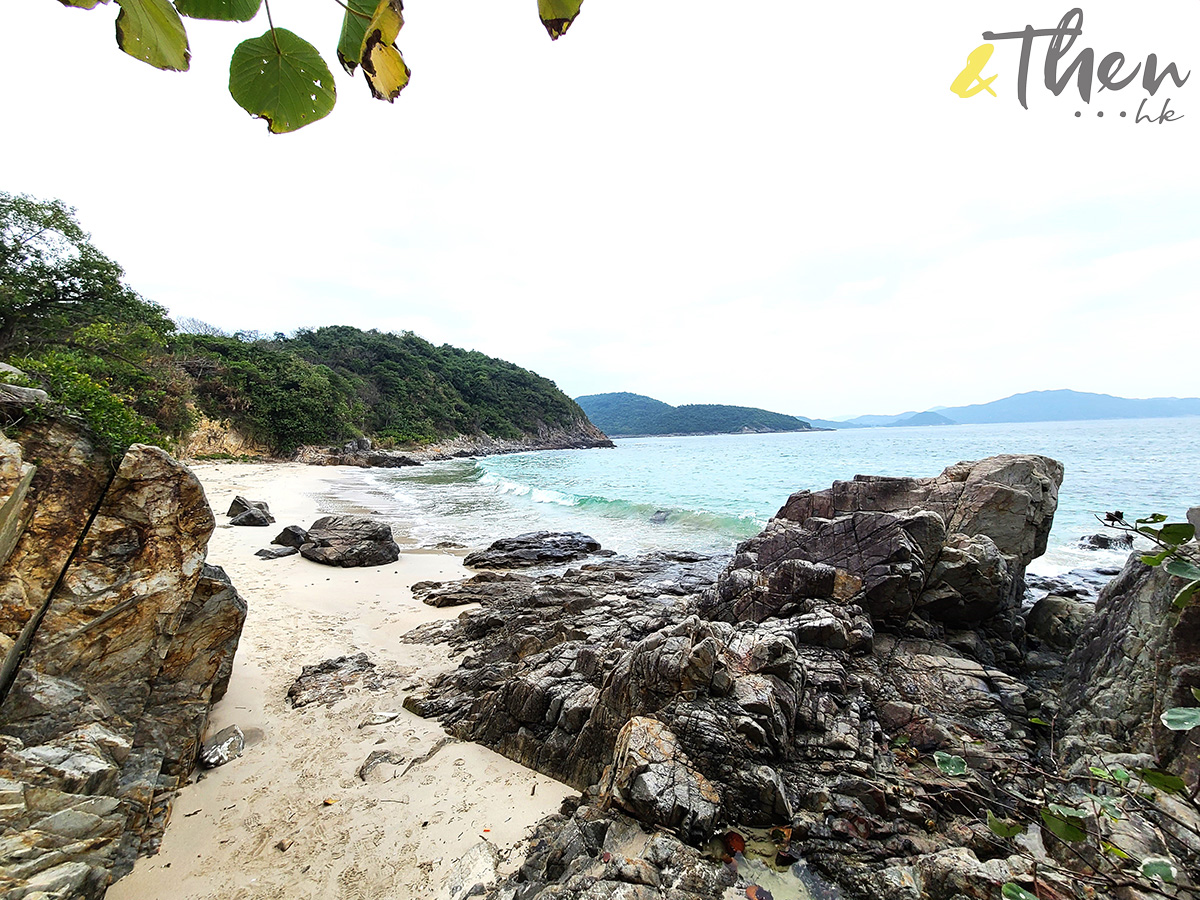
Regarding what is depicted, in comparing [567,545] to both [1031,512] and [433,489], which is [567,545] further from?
[433,489]

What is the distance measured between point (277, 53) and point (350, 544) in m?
12.3

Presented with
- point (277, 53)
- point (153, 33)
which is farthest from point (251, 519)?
point (277, 53)

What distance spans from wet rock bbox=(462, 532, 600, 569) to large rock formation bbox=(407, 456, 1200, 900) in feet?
12.7

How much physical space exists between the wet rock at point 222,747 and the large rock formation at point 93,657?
0.47 feet

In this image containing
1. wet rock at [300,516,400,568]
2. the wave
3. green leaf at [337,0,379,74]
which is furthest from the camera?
the wave

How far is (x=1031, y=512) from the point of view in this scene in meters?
9.24

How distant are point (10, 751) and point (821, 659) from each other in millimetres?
6688

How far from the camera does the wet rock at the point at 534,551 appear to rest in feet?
41.6

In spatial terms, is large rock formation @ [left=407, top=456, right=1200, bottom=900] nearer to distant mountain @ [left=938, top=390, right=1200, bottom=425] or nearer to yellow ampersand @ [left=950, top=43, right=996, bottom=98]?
yellow ampersand @ [left=950, top=43, right=996, bottom=98]

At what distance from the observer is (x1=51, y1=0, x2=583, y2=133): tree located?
1.08 metres

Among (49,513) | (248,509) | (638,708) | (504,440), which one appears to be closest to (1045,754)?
(638,708)

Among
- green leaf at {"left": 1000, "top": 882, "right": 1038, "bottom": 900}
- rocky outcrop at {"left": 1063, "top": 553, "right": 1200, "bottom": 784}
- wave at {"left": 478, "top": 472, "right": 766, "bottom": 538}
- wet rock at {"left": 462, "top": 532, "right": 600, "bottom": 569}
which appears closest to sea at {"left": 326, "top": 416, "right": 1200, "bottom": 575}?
wave at {"left": 478, "top": 472, "right": 766, "bottom": 538}

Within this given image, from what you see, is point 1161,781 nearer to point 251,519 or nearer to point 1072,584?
point 1072,584

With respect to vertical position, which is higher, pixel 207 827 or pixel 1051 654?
pixel 207 827
